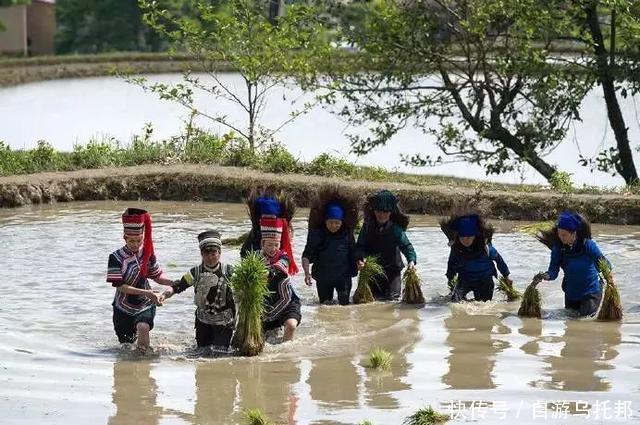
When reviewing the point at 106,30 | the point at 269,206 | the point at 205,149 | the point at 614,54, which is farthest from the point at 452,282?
the point at 106,30

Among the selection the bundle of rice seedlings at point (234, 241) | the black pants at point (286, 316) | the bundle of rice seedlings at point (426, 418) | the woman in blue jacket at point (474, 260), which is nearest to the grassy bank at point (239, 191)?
the bundle of rice seedlings at point (234, 241)

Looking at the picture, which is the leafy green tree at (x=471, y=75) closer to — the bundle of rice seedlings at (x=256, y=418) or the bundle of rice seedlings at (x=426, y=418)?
the bundle of rice seedlings at (x=426, y=418)

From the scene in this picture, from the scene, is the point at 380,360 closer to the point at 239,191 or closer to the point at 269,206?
the point at 269,206

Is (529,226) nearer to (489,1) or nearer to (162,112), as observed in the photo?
(489,1)

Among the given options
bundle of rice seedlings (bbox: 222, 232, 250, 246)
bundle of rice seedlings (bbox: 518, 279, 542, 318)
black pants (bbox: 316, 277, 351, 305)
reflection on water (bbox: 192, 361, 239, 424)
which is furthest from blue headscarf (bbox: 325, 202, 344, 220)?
reflection on water (bbox: 192, 361, 239, 424)

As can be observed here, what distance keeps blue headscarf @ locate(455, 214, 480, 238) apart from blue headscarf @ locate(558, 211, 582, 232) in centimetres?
90

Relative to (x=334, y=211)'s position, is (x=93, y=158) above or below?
above

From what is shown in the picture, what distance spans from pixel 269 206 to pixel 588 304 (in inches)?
118

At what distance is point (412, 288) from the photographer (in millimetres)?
11820

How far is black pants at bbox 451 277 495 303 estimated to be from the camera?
12.0m

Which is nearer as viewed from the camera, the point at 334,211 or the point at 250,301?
the point at 250,301

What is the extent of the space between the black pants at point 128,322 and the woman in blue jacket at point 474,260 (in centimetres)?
326

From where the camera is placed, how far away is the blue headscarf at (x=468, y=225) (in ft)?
39.3

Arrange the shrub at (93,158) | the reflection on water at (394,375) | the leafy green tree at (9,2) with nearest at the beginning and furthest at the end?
the reflection on water at (394,375)
the shrub at (93,158)
the leafy green tree at (9,2)
